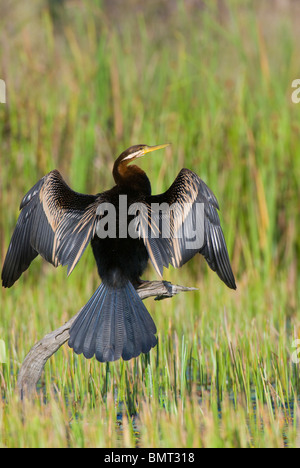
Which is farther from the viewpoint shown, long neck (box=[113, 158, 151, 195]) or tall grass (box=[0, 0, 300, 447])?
tall grass (box=[0, 0, 300, 447])

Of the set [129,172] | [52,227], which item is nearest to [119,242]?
[52,227]

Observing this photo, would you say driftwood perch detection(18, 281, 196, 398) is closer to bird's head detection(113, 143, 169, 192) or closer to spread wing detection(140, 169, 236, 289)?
spread wing detection(140, 169, 236, 289)

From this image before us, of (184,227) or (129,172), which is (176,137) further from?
(184,227)

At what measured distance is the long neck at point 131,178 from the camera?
4117 millimetres

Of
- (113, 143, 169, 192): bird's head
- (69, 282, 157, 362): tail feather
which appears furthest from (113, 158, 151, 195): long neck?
(69, 282, 157, 362): tail feather

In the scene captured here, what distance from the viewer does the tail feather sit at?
3.45 m

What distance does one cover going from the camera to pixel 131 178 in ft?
13.5

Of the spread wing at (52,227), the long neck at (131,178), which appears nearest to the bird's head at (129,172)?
the long neck at (131,178)

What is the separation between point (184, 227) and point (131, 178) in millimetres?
589

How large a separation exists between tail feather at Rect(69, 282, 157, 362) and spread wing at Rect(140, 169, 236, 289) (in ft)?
1.03

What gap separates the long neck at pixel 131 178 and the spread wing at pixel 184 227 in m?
0.25

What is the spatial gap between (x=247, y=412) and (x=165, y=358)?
611mm

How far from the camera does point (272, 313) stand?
5.16 m
